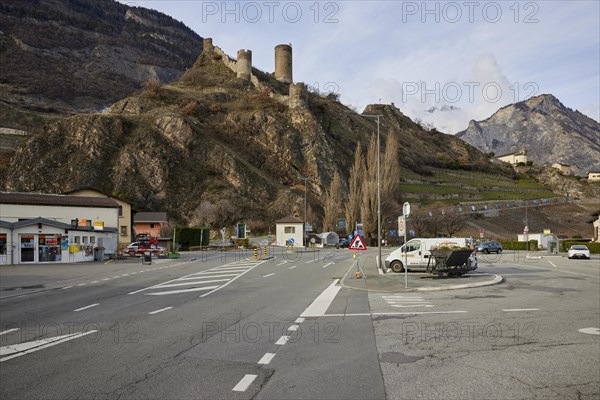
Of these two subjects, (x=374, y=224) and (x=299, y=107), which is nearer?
Result: (x=374, y=224)

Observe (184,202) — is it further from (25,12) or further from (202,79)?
(25,12)

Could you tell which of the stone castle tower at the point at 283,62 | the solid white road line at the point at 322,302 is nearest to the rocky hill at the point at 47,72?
the stone castle tower at the point at 283,62

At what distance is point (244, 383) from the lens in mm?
6723

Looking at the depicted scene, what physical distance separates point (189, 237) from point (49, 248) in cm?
2736

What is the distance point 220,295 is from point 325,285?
17.3 feet

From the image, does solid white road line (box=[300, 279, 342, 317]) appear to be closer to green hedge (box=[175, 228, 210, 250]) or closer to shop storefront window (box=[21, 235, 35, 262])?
shop storefront window (box=[21, 235, 35, 262])

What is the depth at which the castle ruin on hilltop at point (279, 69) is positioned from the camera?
385 feet

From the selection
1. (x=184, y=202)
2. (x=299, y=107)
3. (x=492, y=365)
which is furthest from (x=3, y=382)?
(x=299, y=107)

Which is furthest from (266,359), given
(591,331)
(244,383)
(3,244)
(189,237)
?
(189,237)

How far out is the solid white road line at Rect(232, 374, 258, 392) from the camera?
6457 millimetres

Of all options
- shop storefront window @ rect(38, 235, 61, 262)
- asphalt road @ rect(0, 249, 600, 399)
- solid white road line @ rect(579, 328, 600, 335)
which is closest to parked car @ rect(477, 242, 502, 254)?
asphalt road @ rect(0, 249, 600, 399)

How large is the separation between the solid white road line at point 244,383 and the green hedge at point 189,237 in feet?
185

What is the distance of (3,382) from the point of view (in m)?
6.78

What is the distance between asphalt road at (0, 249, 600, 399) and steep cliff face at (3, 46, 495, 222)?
67.3 m
